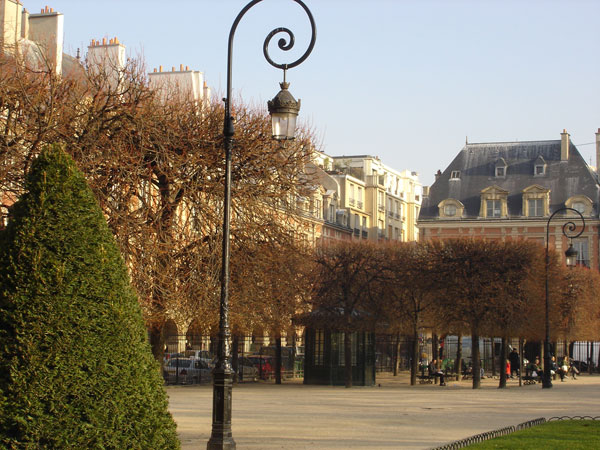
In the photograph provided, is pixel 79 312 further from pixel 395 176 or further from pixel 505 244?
pixel 395 176

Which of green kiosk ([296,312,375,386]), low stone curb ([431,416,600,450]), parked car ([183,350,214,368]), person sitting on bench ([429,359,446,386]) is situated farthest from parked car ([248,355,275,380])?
low stone curb ([431,416,600,450])

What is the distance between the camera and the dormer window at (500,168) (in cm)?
7819

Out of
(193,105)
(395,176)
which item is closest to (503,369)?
(193,105)

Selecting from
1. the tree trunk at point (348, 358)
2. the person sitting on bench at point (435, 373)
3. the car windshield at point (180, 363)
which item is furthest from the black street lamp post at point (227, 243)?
the person sitting on bench at point (435, 373)

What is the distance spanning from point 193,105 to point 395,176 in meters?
77.4

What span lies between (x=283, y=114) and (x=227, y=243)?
1964 millimetres

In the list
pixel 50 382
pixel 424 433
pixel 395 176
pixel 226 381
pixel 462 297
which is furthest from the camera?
pixel 395 176

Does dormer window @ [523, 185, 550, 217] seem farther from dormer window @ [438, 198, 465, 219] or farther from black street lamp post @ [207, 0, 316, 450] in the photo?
black street lamp post @ [207, 0, 316, 450]

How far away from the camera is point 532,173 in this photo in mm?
77312

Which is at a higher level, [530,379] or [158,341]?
[158,341]

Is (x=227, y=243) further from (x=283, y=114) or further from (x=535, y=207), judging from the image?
(x=535, y=207)

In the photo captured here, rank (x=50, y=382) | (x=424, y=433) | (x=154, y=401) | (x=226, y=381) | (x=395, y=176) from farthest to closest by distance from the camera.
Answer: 1. (x=395, y=176)
2. (x=424, y=433)
3. (x=226, y=381)
4. (x=154, y=401)
5. (x=50, y=382)

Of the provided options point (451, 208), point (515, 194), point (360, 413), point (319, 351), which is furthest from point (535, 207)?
point (360, 413)

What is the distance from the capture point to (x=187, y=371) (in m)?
35.9
